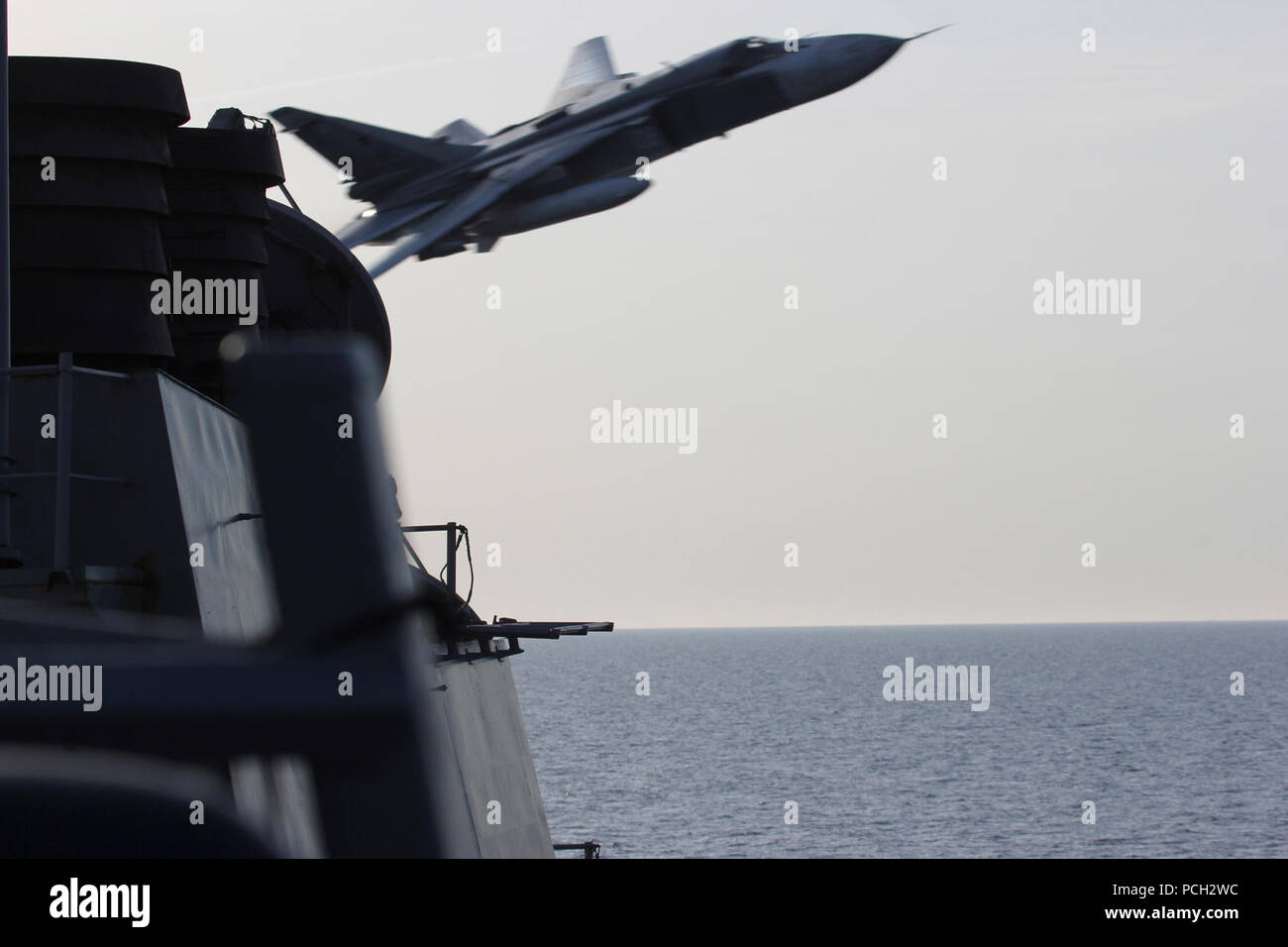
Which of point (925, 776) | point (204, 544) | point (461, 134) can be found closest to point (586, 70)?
point (461, 134)

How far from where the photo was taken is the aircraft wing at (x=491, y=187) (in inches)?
1672

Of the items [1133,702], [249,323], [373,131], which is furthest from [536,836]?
[1133,702]

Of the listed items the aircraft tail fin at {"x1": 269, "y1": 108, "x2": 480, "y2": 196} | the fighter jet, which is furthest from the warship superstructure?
the aircraft tail fin at {"x1": 269, "y1": 108, "x2": 480, "y2": 196}

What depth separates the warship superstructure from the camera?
2.01m

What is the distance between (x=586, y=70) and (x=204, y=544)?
45255 millimetres

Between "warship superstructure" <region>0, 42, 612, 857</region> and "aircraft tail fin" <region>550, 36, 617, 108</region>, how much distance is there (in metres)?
33.1

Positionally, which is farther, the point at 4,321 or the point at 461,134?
the point at 461,134

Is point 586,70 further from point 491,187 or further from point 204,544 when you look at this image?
point 204,544

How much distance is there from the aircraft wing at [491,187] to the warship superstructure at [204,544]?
2448cm

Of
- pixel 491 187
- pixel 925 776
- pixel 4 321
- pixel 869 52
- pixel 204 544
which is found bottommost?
pixel 925 776

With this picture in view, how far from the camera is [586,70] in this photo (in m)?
50.4

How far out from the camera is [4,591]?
6.38 metres
